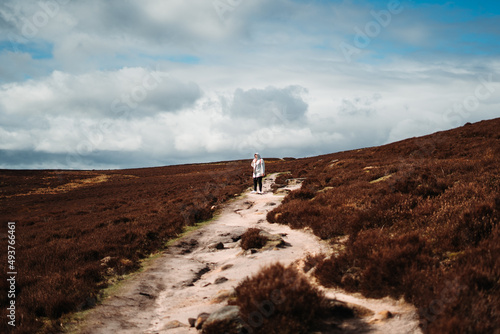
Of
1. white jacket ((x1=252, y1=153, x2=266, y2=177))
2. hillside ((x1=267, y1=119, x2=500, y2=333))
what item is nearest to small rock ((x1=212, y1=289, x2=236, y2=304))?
hillside ((x1=267, y1=119, x2=500, y2=333))

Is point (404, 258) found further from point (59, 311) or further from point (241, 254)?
point (59, 311)

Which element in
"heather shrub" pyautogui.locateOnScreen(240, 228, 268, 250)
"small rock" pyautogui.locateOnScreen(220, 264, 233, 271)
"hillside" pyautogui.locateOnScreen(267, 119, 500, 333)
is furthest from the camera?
"heather shrub" pyautogui.locateOnScreen(240, 228, 268, 250)

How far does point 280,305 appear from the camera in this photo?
4.05 m

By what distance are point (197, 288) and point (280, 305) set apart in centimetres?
353

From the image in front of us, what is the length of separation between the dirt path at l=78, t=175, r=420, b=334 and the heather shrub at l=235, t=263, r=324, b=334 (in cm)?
65

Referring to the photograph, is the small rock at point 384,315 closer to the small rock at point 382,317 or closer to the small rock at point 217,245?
the small rock at point 382,317

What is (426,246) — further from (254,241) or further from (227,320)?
(254,241)

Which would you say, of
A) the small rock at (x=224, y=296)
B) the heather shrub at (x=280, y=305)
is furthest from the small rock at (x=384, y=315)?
the small rock at (x=224, y=296)

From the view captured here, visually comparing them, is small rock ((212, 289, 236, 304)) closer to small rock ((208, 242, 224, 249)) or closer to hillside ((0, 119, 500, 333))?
hillside ((0, 119, 500, 333))

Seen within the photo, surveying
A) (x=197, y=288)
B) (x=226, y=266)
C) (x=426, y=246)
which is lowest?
(x=197, y=288)

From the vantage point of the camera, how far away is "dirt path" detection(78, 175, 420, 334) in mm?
4656

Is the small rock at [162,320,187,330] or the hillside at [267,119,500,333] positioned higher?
the hillside at [267,119,500,333]

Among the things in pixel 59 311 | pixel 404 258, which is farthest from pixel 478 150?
pixel 59 311

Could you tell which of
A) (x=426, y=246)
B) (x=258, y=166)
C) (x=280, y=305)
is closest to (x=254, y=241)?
(x=426, y=246)
